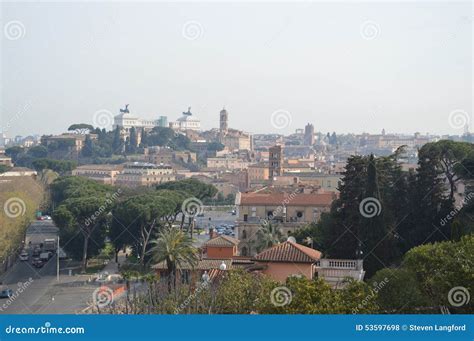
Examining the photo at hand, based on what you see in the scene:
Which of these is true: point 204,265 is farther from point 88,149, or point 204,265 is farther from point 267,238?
point 88,149

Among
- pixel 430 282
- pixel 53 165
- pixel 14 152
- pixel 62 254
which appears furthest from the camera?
pixel 14 152

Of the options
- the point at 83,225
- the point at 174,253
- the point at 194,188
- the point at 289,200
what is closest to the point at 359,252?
the point at 174,253

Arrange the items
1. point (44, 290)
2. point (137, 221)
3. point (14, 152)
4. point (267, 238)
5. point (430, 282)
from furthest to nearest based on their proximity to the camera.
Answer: point (14, 152) < point (137, 221) < point (44, 290) < point (267, 238) < point (430, 282)

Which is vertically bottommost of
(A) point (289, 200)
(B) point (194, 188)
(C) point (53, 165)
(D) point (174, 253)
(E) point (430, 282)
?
(C) point (53, 165)

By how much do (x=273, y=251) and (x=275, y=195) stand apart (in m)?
13.8

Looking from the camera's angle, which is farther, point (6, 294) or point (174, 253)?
point (6, 294)

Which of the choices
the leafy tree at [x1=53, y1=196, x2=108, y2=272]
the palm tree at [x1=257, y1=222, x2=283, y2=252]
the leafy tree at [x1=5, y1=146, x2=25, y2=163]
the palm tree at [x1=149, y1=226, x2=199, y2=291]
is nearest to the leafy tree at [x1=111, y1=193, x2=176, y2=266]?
the leafy tree at [x1=53, y1=196, x2=108, y2=272]

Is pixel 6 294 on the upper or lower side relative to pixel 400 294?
lower

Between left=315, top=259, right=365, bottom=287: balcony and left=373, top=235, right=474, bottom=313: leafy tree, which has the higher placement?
left=373, top=235, right=474, bottom=313: leafy tree

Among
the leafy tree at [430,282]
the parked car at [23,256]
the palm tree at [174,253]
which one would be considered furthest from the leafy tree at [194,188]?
the leafy tree at [430,282]

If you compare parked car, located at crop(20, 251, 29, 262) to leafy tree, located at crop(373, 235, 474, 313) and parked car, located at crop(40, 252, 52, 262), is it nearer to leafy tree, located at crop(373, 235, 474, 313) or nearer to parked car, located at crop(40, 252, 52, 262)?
parked car, located at crop(40, 252, 52, 262)

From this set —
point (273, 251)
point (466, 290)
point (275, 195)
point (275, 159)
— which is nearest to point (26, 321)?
point (466, 290)

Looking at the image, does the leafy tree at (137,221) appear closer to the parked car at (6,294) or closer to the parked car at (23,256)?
the parked car at (23,256)

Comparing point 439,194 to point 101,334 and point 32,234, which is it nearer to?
point 101,334
